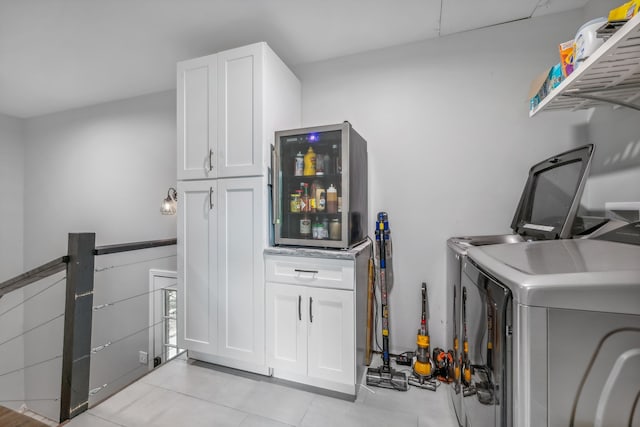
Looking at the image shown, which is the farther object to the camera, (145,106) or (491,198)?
(145,106)

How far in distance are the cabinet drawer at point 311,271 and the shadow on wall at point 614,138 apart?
1.54 meters

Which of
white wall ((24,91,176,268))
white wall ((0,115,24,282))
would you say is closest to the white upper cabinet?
white wall ((24,91,176,268))

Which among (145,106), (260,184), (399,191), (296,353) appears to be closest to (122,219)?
(145,106)

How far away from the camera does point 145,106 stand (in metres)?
3.17

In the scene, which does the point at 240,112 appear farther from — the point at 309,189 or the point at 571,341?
the point at 571,341

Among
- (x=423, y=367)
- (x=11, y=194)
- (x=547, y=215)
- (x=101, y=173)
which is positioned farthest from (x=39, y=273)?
(x=11, y=194)

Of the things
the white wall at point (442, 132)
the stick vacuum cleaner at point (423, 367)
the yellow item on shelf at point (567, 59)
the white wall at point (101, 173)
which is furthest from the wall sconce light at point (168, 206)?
the yellow item on shelf at point (567, 59)

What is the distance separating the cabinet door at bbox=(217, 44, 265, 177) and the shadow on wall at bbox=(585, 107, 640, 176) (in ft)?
6.70

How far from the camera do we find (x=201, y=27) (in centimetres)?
202

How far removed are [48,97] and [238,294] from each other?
3.59m

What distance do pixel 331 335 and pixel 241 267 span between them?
79 centimetres

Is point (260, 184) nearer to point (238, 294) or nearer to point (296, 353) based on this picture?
point (238, 294)

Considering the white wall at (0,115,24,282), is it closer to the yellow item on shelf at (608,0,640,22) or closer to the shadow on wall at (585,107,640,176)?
the yellow item on shelf at (608,0,640,22)

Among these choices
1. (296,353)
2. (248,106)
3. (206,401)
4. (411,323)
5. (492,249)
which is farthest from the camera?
(411,323)
